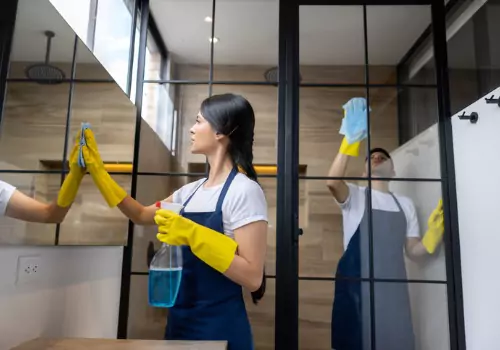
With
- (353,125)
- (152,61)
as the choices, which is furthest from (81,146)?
(353,125)

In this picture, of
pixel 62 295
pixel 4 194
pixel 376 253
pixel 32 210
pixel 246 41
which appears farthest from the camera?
pixel 246 41

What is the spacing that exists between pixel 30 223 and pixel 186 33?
1248mm

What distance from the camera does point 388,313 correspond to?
5.44 feet

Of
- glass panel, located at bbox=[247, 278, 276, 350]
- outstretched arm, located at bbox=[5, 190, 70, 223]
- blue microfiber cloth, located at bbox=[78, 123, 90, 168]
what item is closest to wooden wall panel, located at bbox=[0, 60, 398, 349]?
glass panel, located at bbox=[247, 278, 276, 350]

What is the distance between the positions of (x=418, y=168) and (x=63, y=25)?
60.6 inches

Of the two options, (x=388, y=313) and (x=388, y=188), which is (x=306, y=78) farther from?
(x=388, y=313)

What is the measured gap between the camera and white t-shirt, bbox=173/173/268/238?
4.04ft

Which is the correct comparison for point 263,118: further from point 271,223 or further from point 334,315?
point 334,315

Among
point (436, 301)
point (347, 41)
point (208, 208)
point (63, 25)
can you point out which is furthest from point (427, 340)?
point (63, 25)

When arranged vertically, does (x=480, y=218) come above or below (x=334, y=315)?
above

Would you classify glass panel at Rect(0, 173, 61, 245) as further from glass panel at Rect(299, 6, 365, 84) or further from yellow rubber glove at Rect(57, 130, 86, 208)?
glass panel at Rect(299, 6, 365, 84)

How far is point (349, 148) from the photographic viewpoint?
68.0 inches

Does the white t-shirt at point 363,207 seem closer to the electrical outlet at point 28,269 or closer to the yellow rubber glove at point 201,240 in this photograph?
the yellow rubber glove at point 201,240

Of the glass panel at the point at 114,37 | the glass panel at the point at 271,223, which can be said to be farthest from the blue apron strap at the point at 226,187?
the glass panel at the point at 114,37
